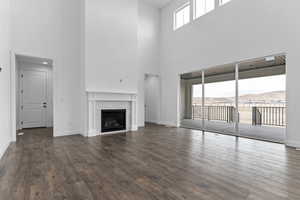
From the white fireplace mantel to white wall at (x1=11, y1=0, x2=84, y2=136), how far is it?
0.38 metres

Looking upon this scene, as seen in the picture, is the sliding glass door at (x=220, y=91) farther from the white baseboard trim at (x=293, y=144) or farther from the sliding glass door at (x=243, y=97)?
the white baseboard trim at (x=293, y=144)

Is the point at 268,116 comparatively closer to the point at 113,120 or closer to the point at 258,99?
the point at 258,99

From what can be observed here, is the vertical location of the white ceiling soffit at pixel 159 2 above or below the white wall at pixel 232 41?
above

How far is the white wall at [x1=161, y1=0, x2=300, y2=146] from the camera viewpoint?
379 cm

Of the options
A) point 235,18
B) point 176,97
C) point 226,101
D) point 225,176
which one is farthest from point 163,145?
point 235,18

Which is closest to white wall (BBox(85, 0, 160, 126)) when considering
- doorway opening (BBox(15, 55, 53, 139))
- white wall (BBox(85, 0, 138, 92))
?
white wall (BBox(85, 0, 138, 92))

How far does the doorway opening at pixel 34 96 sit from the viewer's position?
607 cm

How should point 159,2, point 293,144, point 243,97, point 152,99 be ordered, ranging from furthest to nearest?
1. point 152,99
2. point 159,2
3. point 243,97
4. point 293,144

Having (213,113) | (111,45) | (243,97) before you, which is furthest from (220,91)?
(111,45)

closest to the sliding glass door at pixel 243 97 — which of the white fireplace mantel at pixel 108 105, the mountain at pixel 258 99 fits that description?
the mountain at pixel 258 99

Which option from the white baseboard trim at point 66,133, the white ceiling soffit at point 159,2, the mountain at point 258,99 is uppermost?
the white ceiling soffit at point 159,2

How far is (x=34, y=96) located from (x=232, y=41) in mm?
7387

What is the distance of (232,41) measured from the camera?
4945 mm

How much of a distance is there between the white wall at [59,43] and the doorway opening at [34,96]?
1332 millimetres
